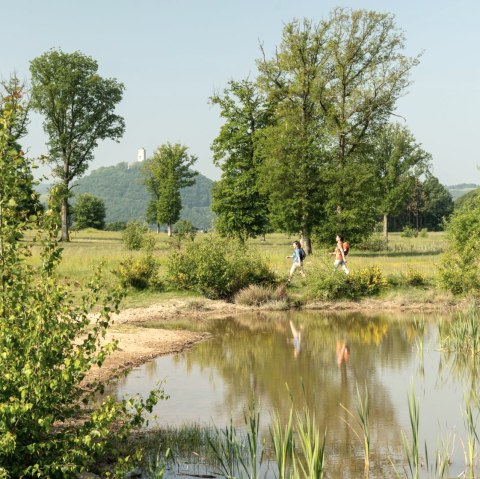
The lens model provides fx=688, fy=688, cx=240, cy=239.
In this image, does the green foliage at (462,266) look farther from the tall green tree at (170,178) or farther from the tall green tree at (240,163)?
the tall green tree at (170,178)

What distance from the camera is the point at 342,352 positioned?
57.5 ft

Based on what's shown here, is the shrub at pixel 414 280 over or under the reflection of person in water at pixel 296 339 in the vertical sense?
over

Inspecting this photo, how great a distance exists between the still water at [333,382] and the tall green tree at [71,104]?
132 feet

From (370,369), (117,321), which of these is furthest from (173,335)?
(370,369)

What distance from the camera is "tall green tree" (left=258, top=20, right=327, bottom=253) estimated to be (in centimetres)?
4447

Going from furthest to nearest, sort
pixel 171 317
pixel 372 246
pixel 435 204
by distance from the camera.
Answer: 1. pixel 435 204
2. pixel 372 246
3. pixel 171 317

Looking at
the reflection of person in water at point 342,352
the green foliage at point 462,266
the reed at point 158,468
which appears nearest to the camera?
the reed at point 158,468

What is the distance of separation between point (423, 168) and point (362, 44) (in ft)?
85.7

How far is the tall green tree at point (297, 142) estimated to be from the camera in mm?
44469

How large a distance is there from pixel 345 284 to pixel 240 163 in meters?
24.2

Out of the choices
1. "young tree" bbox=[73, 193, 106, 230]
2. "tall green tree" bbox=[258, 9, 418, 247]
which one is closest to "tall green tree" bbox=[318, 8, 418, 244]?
"tall green tree" bbox=[258, 9, 418, 247]

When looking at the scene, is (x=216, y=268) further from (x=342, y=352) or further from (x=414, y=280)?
Result: (x=342, y=352)

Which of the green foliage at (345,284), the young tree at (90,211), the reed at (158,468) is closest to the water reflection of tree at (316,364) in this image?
the reed at (158,468)

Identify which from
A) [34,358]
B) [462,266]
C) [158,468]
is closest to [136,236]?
[462,266]
